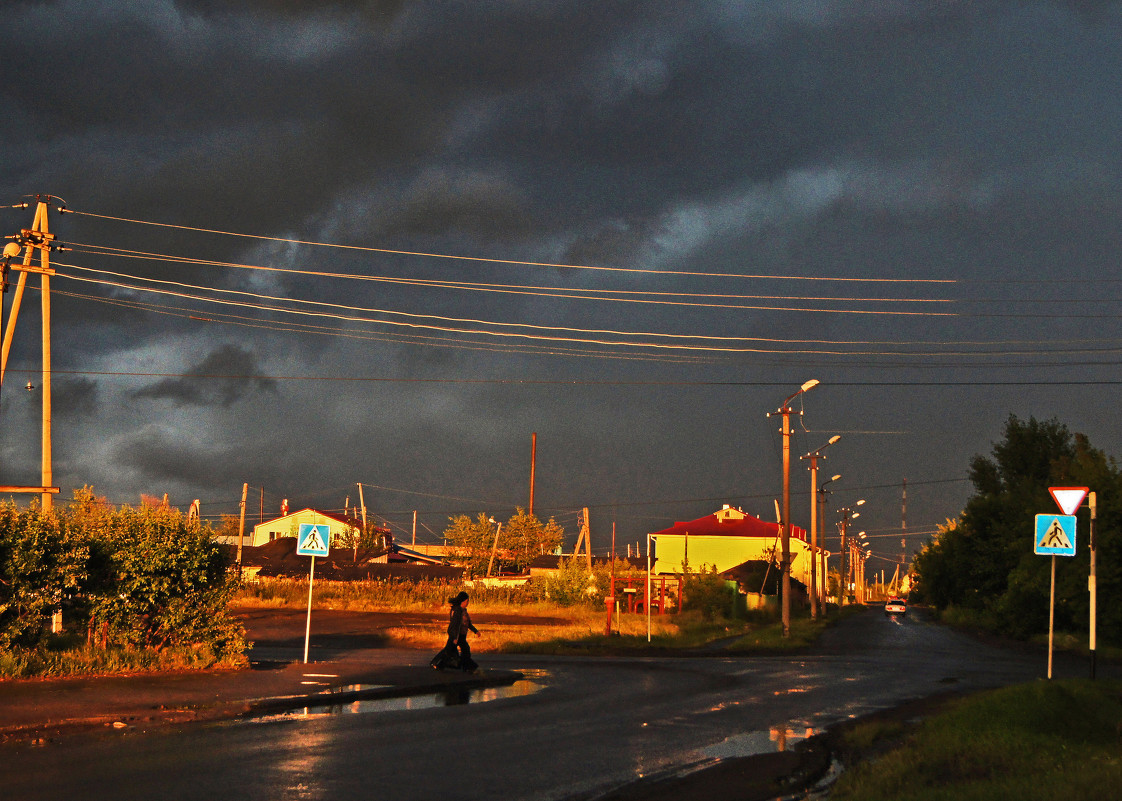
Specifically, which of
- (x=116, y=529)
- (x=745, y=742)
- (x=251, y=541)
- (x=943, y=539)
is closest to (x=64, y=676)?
(x=116, y=529)

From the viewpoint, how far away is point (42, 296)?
28297 mm

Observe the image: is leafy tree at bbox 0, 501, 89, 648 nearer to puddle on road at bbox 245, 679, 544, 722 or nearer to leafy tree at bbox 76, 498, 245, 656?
leafy tree at bbox 76, 498, 245, 656

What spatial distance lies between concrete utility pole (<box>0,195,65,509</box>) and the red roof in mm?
106509

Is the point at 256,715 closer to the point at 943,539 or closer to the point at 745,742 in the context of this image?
the point at 745,742

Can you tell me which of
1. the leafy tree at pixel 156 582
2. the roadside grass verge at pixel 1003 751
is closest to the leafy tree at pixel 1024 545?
the roadside grass verge at pixel 1003 751

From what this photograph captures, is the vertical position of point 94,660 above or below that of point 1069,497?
below

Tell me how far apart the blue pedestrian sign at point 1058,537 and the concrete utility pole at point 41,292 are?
70.4ft

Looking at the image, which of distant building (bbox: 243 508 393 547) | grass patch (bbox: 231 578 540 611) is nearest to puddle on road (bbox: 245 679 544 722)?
grass patch (bbox: 231 578 540 611)

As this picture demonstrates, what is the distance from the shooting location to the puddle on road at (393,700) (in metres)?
13.8

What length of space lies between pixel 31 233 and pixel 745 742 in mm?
23157

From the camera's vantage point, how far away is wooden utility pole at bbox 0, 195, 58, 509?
25609 mm

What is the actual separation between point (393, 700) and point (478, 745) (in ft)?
15.1

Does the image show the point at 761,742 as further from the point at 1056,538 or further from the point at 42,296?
the point at 42,296

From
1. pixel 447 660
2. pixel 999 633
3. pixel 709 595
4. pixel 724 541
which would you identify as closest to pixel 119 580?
pixel 447 660
